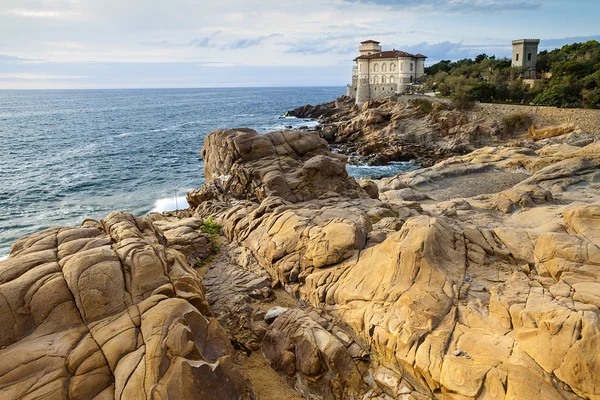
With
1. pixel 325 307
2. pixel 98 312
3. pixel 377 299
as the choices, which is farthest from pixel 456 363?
pixel 98 312

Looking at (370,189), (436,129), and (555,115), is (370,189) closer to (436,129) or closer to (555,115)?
(436,129)

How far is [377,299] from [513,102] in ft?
210

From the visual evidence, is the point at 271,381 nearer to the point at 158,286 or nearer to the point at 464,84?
the point at 158,286

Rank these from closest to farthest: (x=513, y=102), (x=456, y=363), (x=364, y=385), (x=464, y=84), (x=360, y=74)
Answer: (x=456, y=363) < (x=364, y=385) < (x=513, y=102) < (x=464, y=84) < (x=360, y=74)

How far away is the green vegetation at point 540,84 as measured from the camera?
189 ft

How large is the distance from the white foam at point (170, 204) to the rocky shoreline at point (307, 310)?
19.9 metres

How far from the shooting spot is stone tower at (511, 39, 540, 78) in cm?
7506

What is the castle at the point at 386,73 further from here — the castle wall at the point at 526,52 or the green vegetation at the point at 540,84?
the castle wall at the point at 526,52

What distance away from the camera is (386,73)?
90125mm

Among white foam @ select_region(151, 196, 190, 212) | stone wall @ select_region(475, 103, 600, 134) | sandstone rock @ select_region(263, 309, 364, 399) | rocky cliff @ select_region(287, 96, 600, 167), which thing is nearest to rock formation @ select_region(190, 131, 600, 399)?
sandstone rock @ select_region(263, 309, 364, 399)

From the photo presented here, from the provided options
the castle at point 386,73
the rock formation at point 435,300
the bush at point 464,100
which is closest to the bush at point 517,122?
the bush at point 464,100

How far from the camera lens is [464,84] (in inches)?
2815

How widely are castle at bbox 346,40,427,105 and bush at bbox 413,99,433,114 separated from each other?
15.7 metres

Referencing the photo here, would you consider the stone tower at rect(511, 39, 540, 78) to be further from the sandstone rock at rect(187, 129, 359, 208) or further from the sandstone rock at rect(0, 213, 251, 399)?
the sandstone rock at rect(0, 213, 251, 399)
